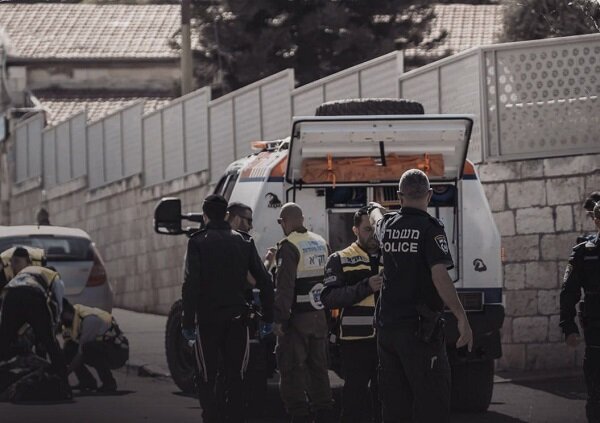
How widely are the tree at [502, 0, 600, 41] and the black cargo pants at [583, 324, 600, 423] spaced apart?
1611 centimetres

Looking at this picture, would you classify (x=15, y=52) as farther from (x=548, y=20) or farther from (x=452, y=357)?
(x=452, y=357)

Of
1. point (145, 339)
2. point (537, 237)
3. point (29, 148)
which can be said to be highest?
point (29, 148)

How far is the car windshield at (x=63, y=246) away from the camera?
20.2m

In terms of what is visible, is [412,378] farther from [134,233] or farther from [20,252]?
[134,233]

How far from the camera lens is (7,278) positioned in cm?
1602

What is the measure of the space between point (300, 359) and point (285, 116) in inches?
460

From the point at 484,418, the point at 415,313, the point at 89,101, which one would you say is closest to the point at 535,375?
the point at 484,418

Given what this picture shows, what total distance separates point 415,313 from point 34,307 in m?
6.41

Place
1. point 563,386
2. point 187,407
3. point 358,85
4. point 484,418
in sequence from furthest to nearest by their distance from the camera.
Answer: point 358,85 → point 563,386 → point 187,407 → point 484,418

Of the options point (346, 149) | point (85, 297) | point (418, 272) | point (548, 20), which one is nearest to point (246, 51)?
point (548, 20)

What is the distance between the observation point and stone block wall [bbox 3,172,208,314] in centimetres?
2733

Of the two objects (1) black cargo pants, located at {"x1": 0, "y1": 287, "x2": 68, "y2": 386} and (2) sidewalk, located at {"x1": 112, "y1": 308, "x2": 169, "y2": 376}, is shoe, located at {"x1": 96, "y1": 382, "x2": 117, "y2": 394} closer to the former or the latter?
(1) black cargo pants, located at {"x1": 0, "y1": 287, "x2": 68, "y2": 386}

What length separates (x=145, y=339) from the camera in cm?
2258

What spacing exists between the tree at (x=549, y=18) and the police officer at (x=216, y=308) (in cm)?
1560
